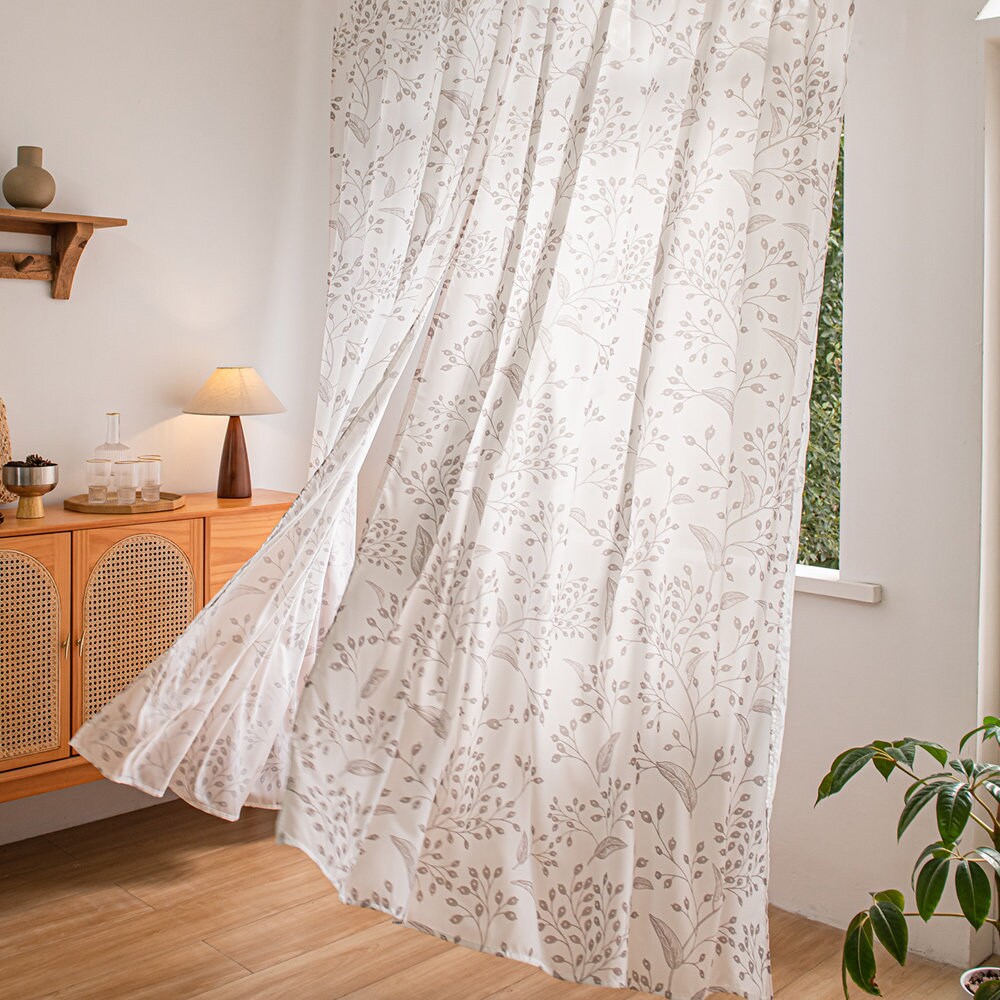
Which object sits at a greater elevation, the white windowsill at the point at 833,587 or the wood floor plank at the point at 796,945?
the white windowsill at the point at 833,587

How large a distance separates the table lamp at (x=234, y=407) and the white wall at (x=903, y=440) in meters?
1.71

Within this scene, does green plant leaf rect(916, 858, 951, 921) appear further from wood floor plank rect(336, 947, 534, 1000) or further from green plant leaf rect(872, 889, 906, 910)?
wood floor plank rect(336, 947, 534, 1000)

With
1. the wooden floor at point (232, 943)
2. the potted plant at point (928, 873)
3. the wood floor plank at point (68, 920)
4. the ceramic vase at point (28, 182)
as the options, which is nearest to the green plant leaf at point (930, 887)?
the potted plant at point (928, 873)

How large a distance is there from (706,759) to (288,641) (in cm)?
128

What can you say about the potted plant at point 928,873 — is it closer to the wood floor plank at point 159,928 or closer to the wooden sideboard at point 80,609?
the wood floor plank at point 159,928

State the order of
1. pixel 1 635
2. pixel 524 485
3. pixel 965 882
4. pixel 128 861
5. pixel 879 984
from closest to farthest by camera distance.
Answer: pixel 965 882
pixel 524 485
pixel 879 984
pixel 1 635
pixel 128 861

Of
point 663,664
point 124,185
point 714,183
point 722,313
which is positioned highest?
point 124,185

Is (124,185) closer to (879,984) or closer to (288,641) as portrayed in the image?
(288,641)

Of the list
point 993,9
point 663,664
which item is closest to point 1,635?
point 663,664

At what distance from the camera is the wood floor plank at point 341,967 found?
233 centimetres

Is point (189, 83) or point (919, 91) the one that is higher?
point (189, 83)

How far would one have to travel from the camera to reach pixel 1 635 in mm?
2689

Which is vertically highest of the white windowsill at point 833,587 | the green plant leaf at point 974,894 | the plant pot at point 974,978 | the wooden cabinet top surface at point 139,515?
the wooden cabinet top surface at point 139,515

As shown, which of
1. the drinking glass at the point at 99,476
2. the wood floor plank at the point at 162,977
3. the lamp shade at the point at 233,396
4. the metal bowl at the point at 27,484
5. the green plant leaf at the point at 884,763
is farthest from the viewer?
the lamp shade at the point at 233,396
